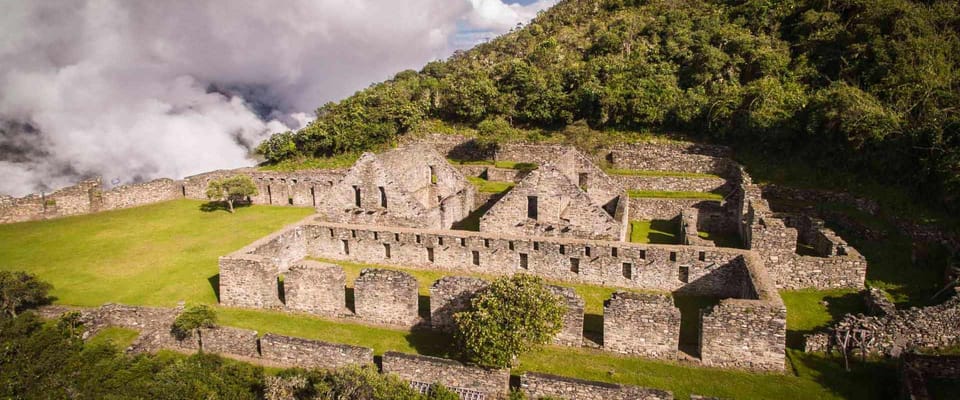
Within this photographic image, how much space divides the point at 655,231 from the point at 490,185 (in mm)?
11906

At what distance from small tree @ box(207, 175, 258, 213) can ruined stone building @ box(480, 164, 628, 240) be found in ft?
56.0

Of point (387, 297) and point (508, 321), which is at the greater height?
point (508, 321)

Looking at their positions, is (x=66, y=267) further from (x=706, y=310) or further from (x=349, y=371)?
(x=706, y=310)

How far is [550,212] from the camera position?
2484cm

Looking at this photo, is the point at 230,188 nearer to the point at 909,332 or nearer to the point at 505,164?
the point at 505,164

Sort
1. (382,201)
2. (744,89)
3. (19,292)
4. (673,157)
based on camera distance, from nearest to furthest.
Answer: (19,292)
(382,201)
(673,157)
(744,89)

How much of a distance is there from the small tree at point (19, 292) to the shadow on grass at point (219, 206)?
1399 cm

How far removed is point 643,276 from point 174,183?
31.5 meters

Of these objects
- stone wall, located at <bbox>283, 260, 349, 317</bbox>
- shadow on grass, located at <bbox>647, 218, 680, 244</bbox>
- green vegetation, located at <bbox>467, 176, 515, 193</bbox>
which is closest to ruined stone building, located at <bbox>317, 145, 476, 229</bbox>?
green vegetation, located at <bbox>467, 176, 515, 193</bbox>

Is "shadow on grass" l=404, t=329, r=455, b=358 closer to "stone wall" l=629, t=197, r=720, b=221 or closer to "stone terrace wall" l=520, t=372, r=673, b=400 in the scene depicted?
"stone terrace wall" l=520, t=372, r=673, b=400

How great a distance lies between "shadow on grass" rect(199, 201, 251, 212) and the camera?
111 ft

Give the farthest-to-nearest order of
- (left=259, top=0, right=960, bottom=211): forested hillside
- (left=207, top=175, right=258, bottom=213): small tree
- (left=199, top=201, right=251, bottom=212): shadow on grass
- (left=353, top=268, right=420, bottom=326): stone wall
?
(left=199, top=201, right=251, bottom=212): shadow on grass, (left=207, top=175, right=258, bottom=213): small tree, (left=259, top=0, right=960, bottom=211): forested hillside, (left=353, top=268, right=420, bottom=326): stone wall

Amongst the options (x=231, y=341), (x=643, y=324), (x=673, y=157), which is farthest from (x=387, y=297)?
(x=673, y=157)

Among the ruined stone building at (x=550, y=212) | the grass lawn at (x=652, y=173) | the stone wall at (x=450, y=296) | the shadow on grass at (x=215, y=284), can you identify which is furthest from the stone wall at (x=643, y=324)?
the grass lawn at (x=652, y=173)
